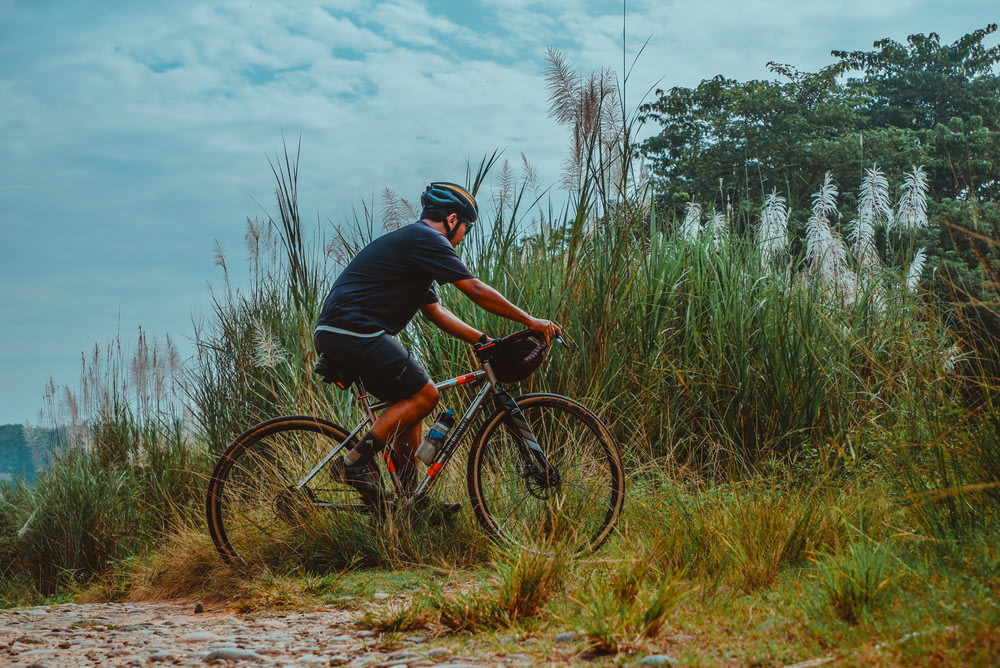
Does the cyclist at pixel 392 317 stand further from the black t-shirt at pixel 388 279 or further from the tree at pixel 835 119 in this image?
the tree at pixel 835 119

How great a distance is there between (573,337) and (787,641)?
10.2ft

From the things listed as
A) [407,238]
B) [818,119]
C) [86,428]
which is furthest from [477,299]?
[818,119]

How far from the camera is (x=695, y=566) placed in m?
3.82

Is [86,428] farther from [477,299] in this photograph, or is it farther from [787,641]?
[787,641]

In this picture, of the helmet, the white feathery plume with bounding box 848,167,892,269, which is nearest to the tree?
the white feathery plume with bounding box 848,167,892,269

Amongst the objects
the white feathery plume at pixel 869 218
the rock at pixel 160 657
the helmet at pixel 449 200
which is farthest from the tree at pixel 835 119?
the rock at pixel 160 657

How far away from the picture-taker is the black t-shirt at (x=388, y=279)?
4590mm

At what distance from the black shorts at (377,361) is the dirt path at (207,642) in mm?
1233

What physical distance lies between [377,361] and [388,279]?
0.45 meters

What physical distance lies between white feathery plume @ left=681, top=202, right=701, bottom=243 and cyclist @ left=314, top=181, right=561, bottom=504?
2.77m

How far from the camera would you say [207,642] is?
146 inches

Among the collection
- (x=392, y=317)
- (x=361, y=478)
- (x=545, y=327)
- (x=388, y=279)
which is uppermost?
(x=388, y=279)

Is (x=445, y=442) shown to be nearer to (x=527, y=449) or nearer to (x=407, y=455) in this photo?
(x=407, y=455)

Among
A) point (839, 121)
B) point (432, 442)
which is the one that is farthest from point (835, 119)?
point (432, 442)
